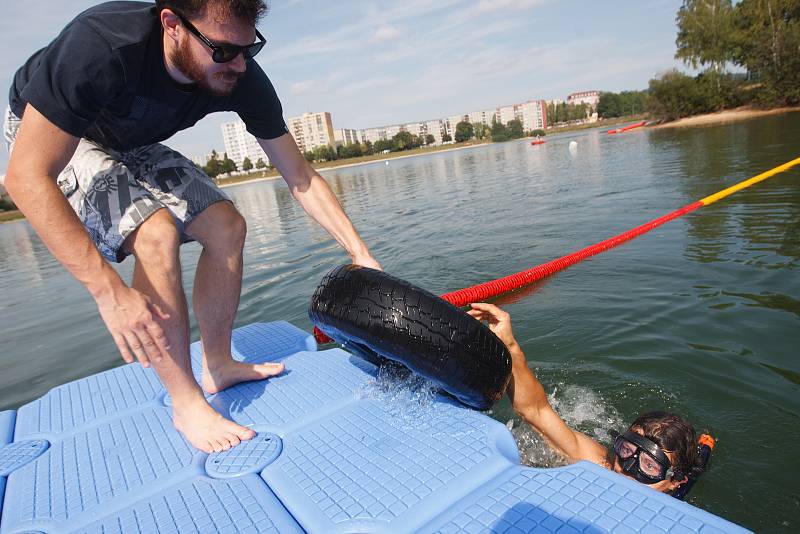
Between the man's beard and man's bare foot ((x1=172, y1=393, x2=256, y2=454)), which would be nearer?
the man's beard

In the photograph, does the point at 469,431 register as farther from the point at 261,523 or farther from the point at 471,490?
the point at 261,523

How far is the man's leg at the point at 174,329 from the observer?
2105 millimetres

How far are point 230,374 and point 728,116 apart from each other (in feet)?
171

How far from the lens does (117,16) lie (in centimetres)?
180

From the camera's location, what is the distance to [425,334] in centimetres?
199

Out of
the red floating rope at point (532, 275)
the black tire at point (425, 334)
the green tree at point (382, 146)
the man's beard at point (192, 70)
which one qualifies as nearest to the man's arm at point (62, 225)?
the man's beard at point (192, 70)

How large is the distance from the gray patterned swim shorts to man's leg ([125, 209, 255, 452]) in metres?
0.07

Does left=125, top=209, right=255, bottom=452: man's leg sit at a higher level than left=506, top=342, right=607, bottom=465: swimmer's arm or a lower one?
higher

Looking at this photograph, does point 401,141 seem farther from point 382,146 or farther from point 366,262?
point 366,262

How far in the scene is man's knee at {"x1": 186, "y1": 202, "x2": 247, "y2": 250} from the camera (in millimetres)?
2398

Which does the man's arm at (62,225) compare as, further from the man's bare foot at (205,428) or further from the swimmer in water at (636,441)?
the swimmer in water at (636,441)

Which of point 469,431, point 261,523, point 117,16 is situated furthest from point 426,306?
point 117,16

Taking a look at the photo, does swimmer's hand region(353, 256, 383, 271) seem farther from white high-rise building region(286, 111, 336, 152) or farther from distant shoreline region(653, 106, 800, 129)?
white high-rise building region(286, 111, 336, 152)

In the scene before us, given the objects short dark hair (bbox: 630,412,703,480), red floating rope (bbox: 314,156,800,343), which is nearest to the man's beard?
short dark hair (bbox: 630,412,703,480)
